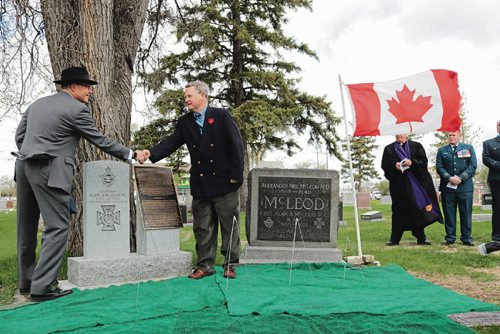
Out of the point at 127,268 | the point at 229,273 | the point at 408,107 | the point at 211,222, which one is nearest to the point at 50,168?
the point at 127,268

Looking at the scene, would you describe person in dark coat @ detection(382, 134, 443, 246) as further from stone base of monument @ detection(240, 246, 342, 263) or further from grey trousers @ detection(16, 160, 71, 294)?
grey trousers @ detection(16, 160, 71, 294)

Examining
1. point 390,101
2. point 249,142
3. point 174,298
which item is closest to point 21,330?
point 174,298

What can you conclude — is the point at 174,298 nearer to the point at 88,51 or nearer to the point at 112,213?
the point at 112,213

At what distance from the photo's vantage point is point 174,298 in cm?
454

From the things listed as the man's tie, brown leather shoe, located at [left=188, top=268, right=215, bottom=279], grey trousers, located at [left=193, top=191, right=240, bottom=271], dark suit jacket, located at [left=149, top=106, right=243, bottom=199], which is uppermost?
the man's tie

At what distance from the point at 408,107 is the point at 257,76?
56.6 feet

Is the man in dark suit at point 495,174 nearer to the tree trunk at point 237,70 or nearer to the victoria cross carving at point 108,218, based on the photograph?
the victoria cross carving at point 108,218

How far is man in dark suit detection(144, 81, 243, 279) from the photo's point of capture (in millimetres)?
5695

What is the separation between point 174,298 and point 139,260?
1.23m

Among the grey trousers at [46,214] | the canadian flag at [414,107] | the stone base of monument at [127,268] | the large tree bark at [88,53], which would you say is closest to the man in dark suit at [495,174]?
the canadian flag at [414,107]

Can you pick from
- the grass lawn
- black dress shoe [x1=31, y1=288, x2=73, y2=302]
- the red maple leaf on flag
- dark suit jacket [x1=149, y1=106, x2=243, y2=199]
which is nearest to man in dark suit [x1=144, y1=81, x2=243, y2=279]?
dark suit jacket [x1=149, y1=106, x2=243, y2=199]

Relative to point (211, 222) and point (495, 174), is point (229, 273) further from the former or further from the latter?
point (495, 174)

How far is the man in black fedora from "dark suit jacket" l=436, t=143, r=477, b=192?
266 inches

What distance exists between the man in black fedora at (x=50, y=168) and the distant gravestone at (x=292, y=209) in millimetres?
2751
